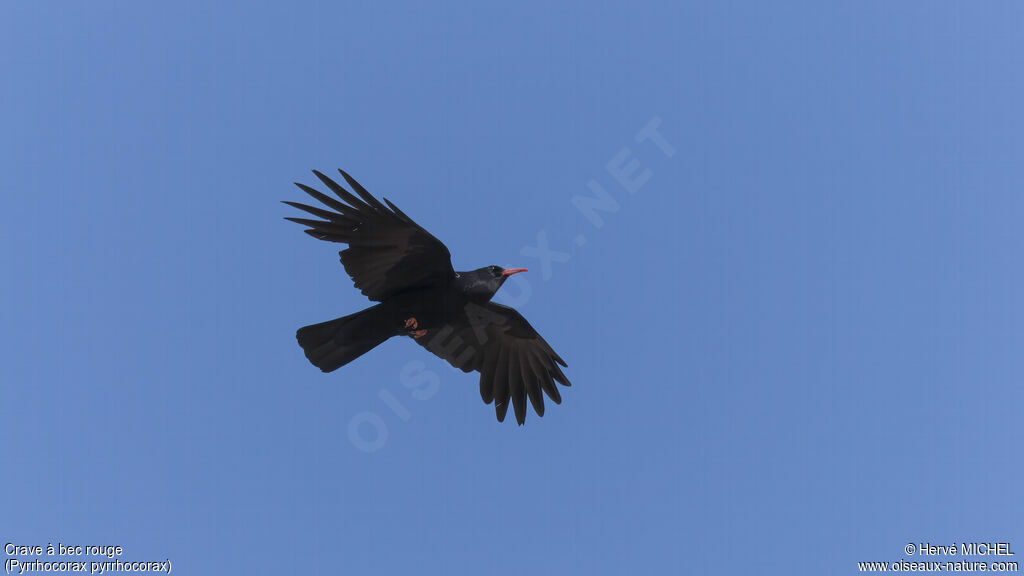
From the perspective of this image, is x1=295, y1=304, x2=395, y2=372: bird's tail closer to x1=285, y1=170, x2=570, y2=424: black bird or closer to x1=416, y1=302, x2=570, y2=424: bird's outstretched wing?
→ x1=285, y1=170, x2=570, y2=424: black bird

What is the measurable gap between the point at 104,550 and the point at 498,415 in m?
4.96

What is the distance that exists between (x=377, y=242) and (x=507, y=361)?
261cm

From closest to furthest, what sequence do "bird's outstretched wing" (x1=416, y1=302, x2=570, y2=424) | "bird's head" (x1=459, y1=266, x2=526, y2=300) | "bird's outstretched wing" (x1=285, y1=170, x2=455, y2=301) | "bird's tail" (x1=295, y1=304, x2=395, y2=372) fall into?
"bird's outstretched wing" (x1=285, y1=170, x2=455, y2=301) → "bird's tail" (x1=295, y1=304, x2=395, y2=372) → "bird's head" (x1=459, y1=266, x2=526, y2=300) → "bird's outstretched wing" (x1=416, y1=302, x2=570, y2=424)

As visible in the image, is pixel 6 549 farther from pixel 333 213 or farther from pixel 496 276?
pixel 496 276

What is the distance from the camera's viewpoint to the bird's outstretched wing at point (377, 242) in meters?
9.05

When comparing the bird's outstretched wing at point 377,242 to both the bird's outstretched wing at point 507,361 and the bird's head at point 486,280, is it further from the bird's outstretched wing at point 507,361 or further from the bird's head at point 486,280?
the bird's outstretched wing at point 507,361

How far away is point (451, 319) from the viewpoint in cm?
1040

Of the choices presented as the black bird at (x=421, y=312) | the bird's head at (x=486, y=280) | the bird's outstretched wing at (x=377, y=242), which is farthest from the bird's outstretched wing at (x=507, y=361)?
the bird's outstretched wing at (x=377, y=242)

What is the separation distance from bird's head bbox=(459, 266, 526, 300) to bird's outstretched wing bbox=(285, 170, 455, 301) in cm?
23

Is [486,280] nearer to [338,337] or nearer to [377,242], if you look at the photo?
[377,242]

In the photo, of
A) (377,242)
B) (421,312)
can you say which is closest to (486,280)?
(421,312)

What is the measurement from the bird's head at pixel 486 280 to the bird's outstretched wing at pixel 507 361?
2.88ft

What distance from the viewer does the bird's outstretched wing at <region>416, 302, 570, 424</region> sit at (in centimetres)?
1080

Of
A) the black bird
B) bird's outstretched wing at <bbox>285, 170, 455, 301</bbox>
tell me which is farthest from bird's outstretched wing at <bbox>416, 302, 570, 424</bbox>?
bird's outstretched wing at <bbox>285, 170, 455, 301</bbox>
